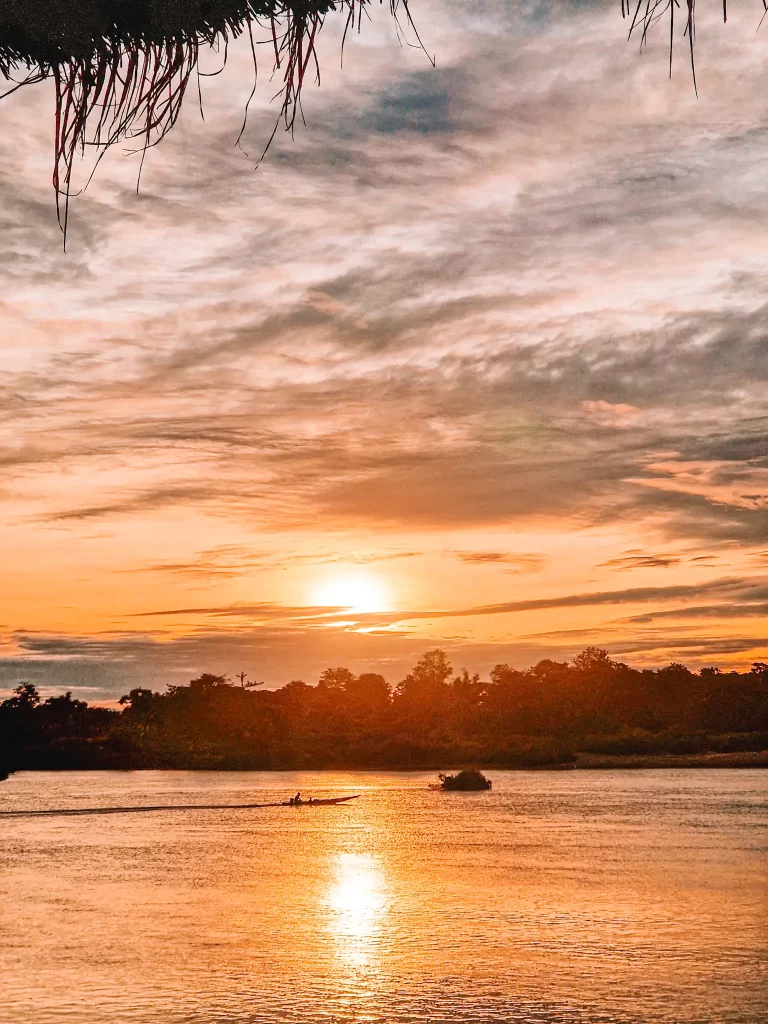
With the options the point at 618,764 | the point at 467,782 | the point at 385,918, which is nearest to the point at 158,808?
the point at 467,782

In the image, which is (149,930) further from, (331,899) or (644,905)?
(644,905)

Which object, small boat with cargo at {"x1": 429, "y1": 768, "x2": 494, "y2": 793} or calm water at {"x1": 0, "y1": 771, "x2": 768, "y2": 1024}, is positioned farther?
small boat with cargo at {"x1": 429, "y1": 768, "x2": 494, "y2": 793}

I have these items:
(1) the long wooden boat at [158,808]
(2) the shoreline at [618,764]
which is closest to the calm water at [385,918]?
(1) the long wooden boat at [158,808]

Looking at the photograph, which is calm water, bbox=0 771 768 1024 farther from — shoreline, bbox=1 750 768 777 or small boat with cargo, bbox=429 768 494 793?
shoreline, bbox=1 750 768 777

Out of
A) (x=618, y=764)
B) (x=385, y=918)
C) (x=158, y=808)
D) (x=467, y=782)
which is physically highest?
(x=618, y=764)

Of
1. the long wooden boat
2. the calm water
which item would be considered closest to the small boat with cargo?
the long wooden boat

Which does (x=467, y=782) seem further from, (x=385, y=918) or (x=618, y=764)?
(x=385, y=918)

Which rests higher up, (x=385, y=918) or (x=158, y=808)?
(x=158, y=808)

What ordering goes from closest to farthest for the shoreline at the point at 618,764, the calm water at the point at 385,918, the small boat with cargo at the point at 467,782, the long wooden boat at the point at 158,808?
1. the calm water at the point at 385,918
2. the long wooden boat at the point at 158,808
3. the small boat with cargo at the point at 467,782
4. the shoreline at the point at 618,764

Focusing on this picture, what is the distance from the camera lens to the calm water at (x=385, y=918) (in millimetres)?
28641

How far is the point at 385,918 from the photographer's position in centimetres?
4459

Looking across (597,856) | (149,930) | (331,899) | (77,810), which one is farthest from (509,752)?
(149,930)

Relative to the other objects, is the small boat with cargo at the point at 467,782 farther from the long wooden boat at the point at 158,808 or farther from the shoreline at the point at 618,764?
the shoreline at the point at 618,764

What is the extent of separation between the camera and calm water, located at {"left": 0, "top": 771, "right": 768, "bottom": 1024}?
28.6m
